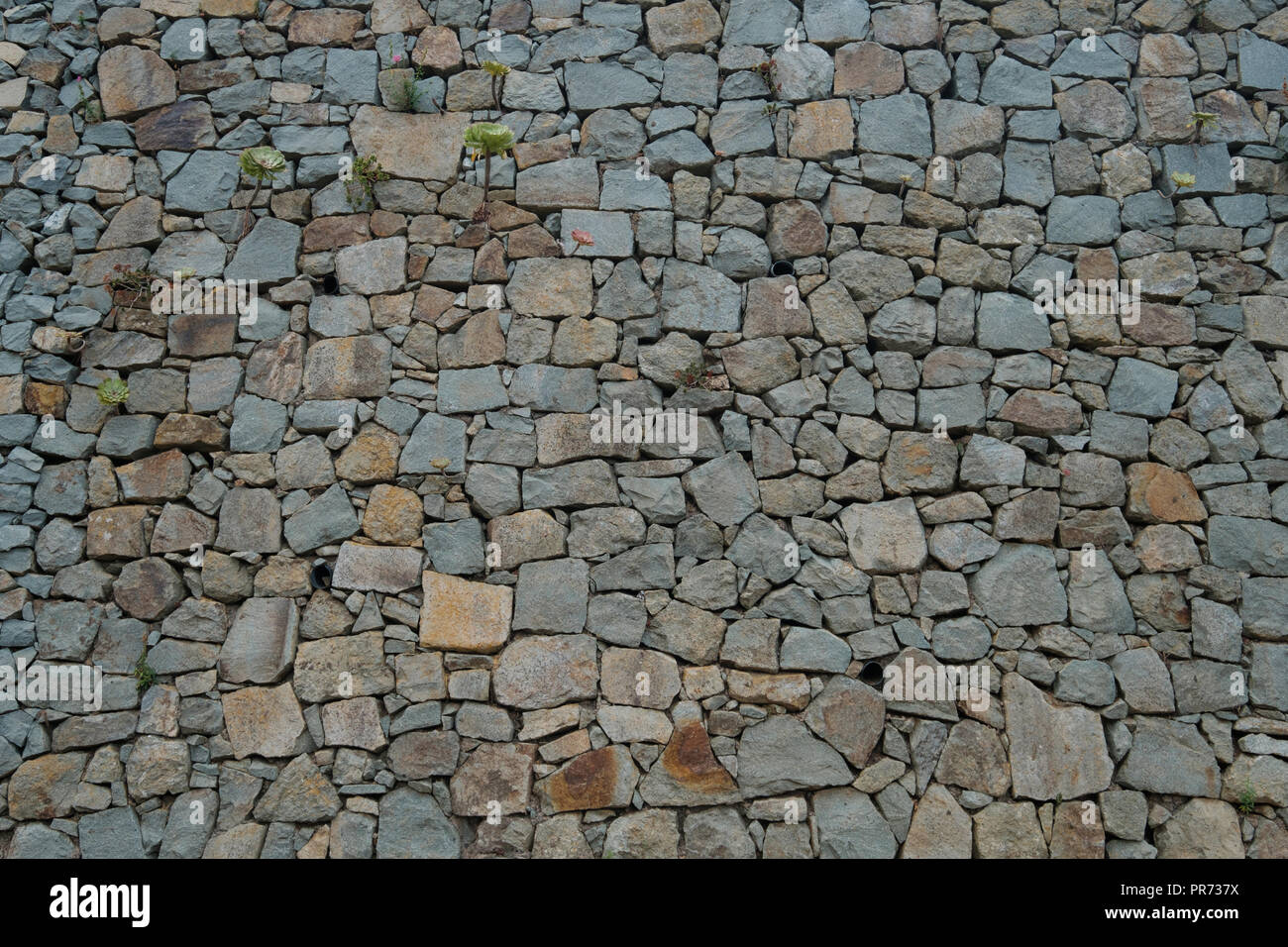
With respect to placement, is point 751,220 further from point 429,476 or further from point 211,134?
point 211,134

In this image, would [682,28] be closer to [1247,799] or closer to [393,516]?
[393,516]

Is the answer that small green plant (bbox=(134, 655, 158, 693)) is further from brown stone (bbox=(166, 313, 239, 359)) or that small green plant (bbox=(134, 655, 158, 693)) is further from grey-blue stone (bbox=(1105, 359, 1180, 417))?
grey-blue stone (bbox=(1105, 359, 1180, 417))

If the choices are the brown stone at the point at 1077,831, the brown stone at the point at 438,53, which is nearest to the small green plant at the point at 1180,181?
the brown stone at the point at 1077,831

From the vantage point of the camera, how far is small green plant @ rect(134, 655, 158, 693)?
15.0 ft

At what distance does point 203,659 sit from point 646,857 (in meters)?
2.33

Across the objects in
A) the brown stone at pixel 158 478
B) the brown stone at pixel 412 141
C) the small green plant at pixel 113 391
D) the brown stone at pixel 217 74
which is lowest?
the brown stone at pixel 158 478

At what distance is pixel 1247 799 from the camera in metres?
4.39

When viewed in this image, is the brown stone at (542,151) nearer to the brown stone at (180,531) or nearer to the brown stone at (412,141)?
the brown stone at (412,141)

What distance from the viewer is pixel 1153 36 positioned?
534cm

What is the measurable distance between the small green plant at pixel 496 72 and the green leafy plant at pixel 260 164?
1197 millimetres

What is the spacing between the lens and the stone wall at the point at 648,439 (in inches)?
175

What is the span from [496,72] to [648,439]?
218 centimetres

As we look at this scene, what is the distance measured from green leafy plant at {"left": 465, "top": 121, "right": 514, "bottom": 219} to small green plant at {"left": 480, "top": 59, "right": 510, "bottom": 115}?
0.24 meters

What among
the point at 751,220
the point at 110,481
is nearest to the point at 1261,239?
the point at 751,220
